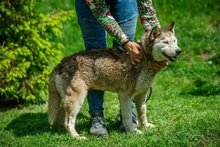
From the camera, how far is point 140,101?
5.64 m

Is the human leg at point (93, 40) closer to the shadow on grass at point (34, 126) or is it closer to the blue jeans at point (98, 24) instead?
the blue jeans at point (98, 24)

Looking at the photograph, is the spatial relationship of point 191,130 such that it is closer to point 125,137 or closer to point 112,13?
point 125,137

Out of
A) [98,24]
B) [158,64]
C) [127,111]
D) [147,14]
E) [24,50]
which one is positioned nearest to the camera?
[158,64]

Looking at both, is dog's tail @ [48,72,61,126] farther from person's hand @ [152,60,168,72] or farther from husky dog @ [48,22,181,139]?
person's hand @ [152,60,168,72]

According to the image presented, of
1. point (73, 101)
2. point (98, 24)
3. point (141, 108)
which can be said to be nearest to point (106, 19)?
point (98, 24)

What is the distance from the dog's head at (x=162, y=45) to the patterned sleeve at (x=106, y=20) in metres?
0.31

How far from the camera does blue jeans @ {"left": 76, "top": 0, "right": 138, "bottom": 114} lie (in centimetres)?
545

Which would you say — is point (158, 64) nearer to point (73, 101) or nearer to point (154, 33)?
point (154, 33)

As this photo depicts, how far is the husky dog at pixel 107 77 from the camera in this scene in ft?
17.1

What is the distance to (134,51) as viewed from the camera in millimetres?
5082

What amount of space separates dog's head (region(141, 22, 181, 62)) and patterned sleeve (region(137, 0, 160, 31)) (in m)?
0.36

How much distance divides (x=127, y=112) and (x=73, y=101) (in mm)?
677

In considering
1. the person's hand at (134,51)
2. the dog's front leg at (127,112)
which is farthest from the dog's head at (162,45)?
the dog's front leg at (127,112)

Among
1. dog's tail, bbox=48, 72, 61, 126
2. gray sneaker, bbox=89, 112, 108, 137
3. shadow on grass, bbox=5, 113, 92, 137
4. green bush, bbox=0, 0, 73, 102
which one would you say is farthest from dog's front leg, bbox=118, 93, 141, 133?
green bush, bbox=0, 0, 73, 102
